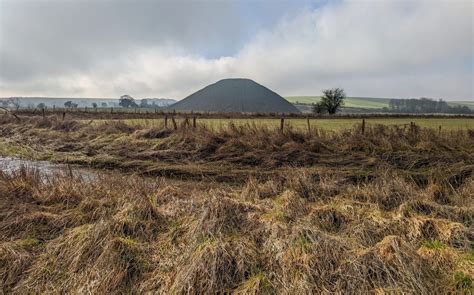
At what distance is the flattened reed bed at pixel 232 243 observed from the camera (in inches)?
143

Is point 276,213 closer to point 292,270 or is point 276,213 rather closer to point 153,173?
point 292,270

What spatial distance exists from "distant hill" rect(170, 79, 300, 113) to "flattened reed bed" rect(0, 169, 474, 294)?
12655 centimetres

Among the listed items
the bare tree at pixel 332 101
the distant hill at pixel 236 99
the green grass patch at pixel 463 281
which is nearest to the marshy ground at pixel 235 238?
the green grass patch at pixel 463 281

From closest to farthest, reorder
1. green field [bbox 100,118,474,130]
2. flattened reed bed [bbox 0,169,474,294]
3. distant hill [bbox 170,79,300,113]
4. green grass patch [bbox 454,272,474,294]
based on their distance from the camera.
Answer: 1. green grass patch [bbox 454,272,474,294]
2. flattened reed bed [bbox 0,169,474,294]
3. green field [bbox 100,118,474,130]
4. distant hill [bbox 170,79,300,113]

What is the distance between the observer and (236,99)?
143625mm

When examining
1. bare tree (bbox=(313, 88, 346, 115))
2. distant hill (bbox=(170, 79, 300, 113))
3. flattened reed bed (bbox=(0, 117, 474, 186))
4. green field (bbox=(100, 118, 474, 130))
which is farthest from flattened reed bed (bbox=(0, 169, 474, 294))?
distant hill (bbox=(170, 79, 300, 113))

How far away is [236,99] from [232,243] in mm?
141544

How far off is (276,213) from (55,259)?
11.3ft

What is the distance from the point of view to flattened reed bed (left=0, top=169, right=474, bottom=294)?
364 centimetres

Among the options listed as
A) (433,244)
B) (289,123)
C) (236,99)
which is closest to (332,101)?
(289,123)

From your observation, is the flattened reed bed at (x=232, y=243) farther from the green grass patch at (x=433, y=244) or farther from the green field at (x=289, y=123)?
the green field at (x=289, y=123)

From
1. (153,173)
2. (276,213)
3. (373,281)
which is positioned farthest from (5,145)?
(373,281)

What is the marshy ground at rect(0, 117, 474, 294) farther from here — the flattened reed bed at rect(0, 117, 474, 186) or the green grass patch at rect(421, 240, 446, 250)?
the flattened reed bed at rect(0, 117, 474, 186)

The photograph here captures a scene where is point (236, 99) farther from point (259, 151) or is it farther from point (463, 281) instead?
point (463, 281)
